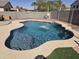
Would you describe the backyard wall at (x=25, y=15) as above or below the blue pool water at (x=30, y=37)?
above

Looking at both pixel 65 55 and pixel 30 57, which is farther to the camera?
pixel 65 55

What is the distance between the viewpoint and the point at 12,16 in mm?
27891

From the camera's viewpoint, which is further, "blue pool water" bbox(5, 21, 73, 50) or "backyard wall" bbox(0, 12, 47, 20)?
"backyard wall" bbox(0, 12, 47, 20)

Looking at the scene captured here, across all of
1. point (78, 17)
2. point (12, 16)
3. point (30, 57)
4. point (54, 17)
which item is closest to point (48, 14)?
point (54, 17)

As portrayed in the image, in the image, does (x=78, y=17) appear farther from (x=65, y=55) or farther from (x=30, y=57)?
(x=30, y=57)

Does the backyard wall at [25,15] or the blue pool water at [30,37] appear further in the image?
the backyard wall at [25,15]

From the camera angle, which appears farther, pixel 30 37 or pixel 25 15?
pixel 25 15

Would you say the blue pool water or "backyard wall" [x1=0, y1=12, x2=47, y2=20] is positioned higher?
"backyard wall" [x1=0, y1=12, x2=47, y2=20]

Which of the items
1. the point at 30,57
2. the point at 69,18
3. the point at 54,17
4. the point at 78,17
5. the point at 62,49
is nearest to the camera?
the point at 30,57

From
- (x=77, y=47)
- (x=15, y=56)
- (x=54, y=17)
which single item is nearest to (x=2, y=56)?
(x=15, y=56)

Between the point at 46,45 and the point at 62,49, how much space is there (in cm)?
90

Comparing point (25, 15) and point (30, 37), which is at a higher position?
point (25, 15)

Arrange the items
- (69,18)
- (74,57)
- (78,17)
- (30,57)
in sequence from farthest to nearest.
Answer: (69,18) < (78,17) < (74,57) < (30,57)

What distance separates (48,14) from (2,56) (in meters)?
23.5
